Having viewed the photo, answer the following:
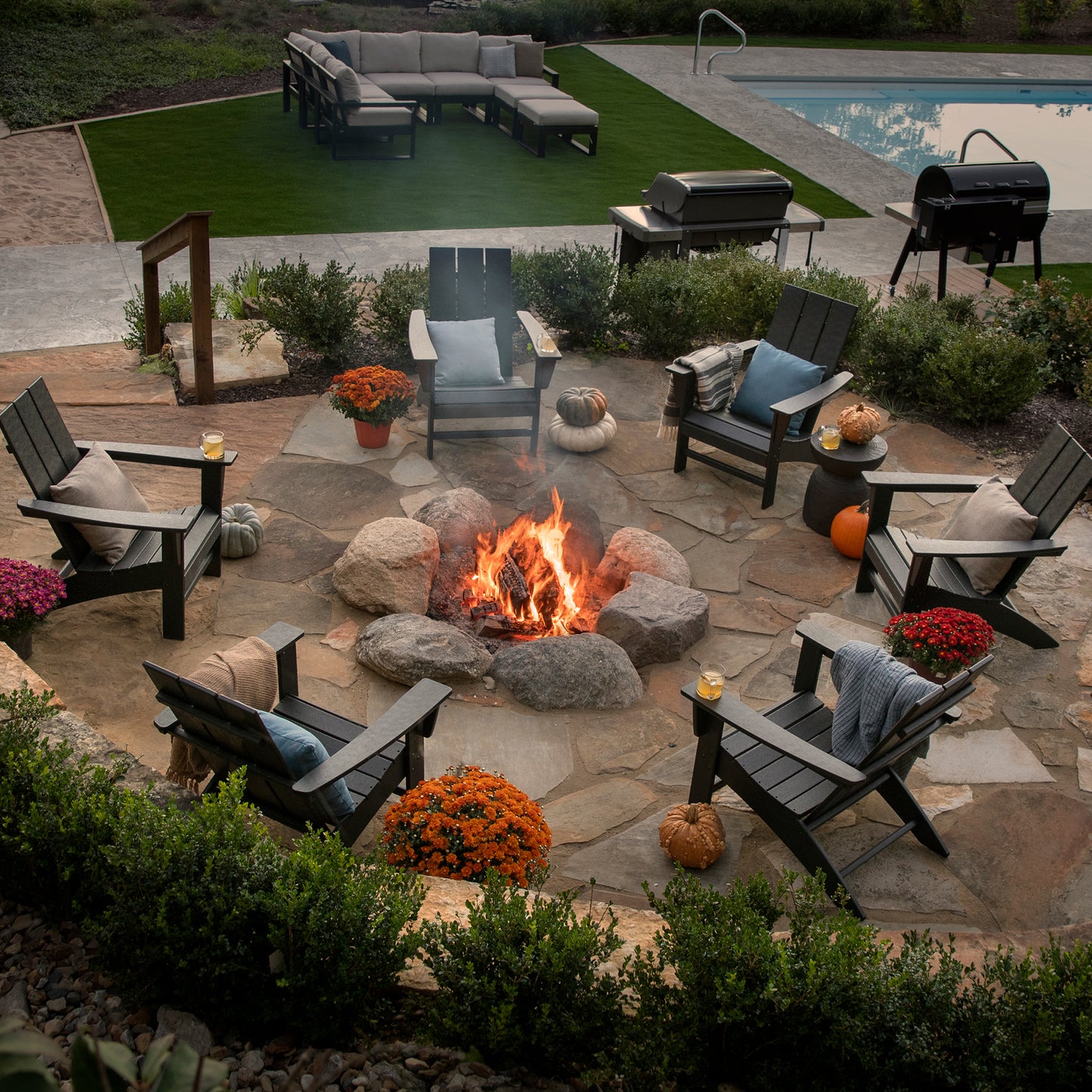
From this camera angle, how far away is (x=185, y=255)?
914cm

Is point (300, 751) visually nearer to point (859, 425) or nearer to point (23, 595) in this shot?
point (23, 595)

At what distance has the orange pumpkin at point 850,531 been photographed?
5434 mm

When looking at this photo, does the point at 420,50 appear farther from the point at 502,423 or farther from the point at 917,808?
the point at 917,808

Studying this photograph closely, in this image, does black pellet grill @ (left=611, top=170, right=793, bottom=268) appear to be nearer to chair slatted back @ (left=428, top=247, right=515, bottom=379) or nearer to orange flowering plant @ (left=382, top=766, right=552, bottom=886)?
chair slatted back @ (left=428, top=247, right=515, bottom=379)

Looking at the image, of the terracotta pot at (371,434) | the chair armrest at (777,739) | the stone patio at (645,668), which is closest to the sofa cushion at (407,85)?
the stone patio at (645,668)

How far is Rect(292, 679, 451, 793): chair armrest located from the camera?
10.7ft

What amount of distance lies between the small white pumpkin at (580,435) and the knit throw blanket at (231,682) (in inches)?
108

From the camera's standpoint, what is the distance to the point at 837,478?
5.59 m

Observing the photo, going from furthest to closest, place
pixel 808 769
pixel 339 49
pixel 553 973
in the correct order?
1. pixel 339 49
2. pixel 808 769
3. pixel 553 973

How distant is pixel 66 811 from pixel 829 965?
2015 millimetres

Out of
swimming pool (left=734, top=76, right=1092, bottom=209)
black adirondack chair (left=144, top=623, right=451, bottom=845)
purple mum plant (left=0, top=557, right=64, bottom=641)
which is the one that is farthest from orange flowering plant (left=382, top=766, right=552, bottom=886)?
swimming pool (left=734, top=76, right=1092, bottom=209)

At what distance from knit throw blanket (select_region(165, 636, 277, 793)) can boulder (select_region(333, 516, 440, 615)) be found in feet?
3.26

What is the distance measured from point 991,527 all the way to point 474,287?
3.41 metres

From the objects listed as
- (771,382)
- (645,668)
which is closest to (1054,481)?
(771,382)
